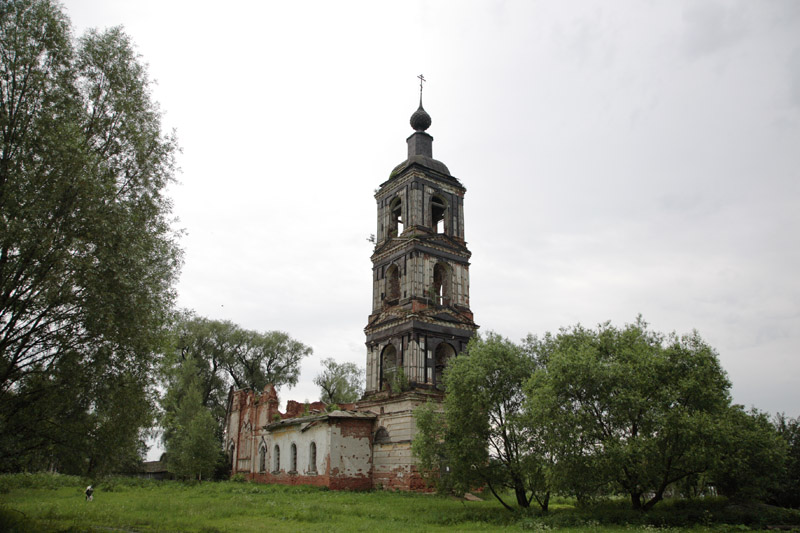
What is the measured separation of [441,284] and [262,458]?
17.4 m

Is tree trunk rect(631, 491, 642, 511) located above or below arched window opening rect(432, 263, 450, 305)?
below

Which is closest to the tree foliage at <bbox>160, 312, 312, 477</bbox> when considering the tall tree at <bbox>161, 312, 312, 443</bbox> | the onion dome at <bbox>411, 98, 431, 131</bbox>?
the tall tree at <bbox>161, 312, 312, 443</bbox>

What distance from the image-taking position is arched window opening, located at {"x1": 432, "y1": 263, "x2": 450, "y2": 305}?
1426 inches

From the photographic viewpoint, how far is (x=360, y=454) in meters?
31.5

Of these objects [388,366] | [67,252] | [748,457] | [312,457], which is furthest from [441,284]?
[67,252]

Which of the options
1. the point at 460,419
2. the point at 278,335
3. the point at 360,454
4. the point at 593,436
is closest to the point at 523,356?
the point at 460,419

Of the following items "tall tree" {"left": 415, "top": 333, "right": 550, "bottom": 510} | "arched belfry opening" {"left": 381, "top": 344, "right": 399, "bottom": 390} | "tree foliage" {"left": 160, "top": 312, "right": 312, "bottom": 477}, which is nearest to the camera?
"tall tree" {"left": 415, "top": 333, "right": 550, "bottom": 510}

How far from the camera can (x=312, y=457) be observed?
32.6 metres

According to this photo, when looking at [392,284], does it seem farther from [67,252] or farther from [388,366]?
[67,252]

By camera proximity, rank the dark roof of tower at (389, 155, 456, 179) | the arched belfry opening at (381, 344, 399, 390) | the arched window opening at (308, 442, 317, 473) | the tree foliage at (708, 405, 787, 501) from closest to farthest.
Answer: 1. the tree foliage at (708, 405, 787, 501)
2. the arched window opening at (308, 442, 317, 473)
3. the arched belfry opening at (381, 344, 399, 390)
4. the dark roof of tower at (389, 155, 456, 179)

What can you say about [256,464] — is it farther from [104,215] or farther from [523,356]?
[104,215]

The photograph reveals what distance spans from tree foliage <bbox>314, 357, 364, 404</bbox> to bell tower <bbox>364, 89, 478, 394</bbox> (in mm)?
23618

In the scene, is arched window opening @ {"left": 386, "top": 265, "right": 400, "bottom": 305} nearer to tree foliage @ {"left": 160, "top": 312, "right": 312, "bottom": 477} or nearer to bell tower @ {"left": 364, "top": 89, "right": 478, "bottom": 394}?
bell tower @ {"left": 364, "top": 89, "right": 478, "bottom": 394}

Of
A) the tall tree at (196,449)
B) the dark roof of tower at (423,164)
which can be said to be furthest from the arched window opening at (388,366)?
the tall tree at (196,449)
